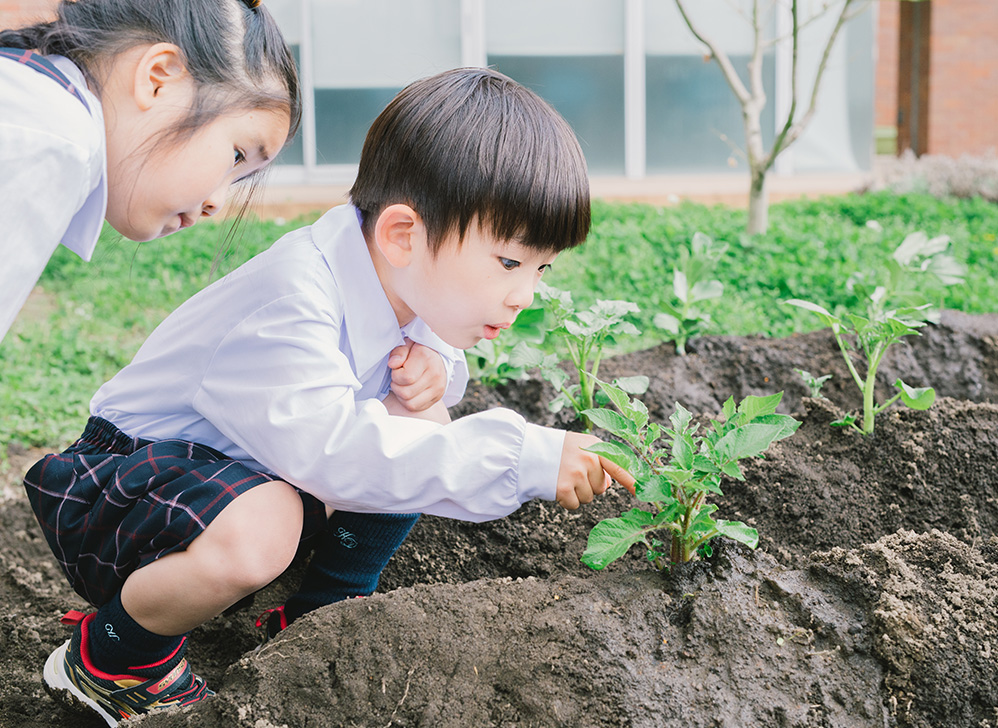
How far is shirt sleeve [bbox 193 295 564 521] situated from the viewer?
142cm

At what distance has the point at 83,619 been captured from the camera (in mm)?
1571

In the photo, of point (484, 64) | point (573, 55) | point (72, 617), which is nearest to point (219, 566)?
point (72, 617)

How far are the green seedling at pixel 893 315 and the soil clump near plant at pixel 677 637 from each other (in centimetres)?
16

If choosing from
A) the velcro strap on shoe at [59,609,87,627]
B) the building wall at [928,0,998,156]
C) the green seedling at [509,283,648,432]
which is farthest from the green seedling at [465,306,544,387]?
the building wall at [928,0,998,156]

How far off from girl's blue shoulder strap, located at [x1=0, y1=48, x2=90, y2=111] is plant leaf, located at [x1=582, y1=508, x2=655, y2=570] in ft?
3.20

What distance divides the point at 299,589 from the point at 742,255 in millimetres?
3314

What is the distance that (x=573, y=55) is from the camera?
7.69 m

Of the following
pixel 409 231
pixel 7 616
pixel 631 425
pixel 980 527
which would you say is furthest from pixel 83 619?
pixel 980 527

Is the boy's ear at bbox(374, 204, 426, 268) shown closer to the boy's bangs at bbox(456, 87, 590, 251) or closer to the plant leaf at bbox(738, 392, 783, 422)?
the boy's bangs at bbox(456, 87, 590, 251)

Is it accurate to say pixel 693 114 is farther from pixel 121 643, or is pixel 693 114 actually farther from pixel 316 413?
pixel 121 643

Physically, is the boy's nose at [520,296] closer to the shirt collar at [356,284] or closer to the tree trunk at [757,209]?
the shirt collar at [356,284]

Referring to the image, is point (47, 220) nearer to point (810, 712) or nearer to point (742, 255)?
point (810, 712)

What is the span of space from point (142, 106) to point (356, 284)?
445 mm

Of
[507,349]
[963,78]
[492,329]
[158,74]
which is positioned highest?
[963,78]
